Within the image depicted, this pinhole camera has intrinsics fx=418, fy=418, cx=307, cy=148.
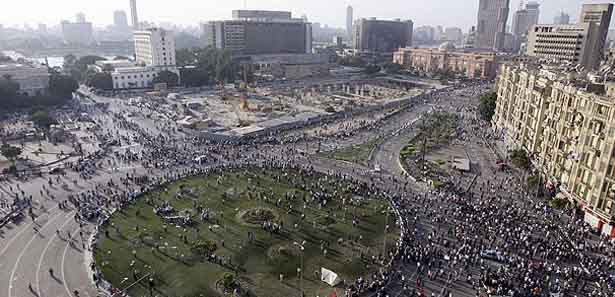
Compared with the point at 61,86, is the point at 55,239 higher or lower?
lower

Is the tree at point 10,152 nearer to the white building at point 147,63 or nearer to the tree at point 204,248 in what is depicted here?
the tree at point 204,248

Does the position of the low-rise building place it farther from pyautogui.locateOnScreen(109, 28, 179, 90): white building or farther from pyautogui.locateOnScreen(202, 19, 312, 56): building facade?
pyautogui.locateOnScreen(109, 28, 179, 90): white building

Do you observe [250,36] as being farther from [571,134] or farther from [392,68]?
[571,134]

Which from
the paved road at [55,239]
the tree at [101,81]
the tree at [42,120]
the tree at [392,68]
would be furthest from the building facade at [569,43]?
the tree at [42,120]

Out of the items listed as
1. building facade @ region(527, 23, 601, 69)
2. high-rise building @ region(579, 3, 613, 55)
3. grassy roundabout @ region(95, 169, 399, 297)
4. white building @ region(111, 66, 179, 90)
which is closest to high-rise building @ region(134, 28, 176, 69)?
white building @ region(111, 66, 179, 90)

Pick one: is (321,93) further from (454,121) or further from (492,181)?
(492,181)

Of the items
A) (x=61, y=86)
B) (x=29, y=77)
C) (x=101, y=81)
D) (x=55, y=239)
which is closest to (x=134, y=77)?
(x=101, y=81)
